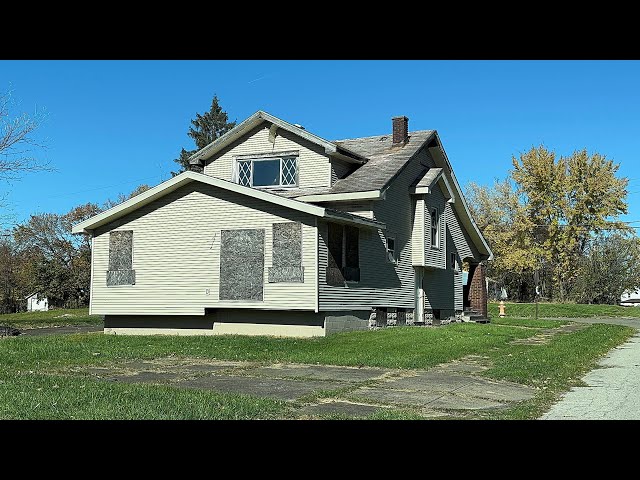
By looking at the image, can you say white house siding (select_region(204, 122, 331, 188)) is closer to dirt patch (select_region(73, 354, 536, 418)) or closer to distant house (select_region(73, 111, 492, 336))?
distant house (select_region(73, 111, 492, 336))

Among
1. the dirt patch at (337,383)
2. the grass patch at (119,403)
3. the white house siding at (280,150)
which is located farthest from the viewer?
the white house siding at (280,150)

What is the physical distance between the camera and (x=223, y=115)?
2790 inches

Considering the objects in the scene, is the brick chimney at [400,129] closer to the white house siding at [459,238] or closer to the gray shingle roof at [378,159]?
the gray shingle roof at [378,159]

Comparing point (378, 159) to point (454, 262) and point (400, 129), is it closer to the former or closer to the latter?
point (400, 129)

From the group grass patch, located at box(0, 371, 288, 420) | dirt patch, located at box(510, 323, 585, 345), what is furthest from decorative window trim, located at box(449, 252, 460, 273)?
grass patch, located at box(0, 371, 288, 420)

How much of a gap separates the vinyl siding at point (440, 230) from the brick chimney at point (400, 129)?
2379 millimetres

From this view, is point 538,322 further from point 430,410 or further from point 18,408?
point 18,408

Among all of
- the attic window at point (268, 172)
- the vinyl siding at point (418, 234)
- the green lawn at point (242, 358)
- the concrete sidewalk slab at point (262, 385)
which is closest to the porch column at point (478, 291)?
the vinyl siding at point (418, 234)

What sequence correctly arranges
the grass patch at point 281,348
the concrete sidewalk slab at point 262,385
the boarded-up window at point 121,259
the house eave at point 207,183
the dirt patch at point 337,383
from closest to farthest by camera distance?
the dirt patch at point 337,383 < the concrete sidewalk slab at point 262,385 < the grass patch at point 281,348 < the house eave at point 207,183 < the boarded-up window at point 121,259

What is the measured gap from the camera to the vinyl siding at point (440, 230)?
1000 inches

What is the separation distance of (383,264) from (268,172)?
5125 mm

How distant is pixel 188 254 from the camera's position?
68.7ft

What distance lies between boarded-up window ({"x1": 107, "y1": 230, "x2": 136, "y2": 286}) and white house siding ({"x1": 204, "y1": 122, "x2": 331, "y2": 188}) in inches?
169

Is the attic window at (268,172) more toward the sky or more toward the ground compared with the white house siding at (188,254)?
more toward the sky
